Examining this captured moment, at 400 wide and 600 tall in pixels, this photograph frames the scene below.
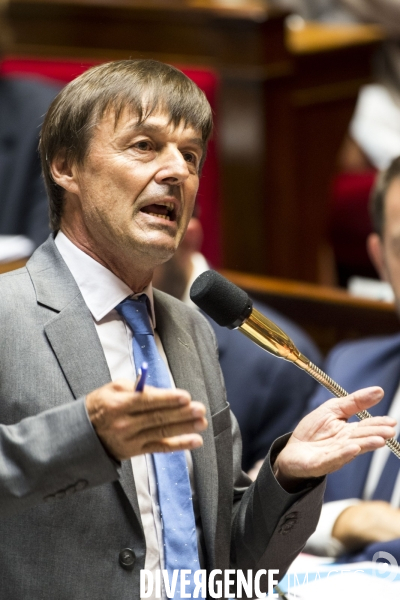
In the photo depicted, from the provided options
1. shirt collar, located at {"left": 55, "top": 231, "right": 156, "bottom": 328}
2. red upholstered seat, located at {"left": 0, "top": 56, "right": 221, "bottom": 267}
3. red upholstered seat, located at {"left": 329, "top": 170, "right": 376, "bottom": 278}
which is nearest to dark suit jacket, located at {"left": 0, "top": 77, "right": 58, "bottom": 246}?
red upholstered seat, located at {"left": 0, "top": 56, "right": 221, "bottom": 267}

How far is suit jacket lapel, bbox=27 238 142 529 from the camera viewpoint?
0.70 m

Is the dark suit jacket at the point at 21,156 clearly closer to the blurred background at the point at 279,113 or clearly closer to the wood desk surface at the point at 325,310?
the blurred background at the point at 279,113

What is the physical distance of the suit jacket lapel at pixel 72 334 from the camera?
2.31 feet

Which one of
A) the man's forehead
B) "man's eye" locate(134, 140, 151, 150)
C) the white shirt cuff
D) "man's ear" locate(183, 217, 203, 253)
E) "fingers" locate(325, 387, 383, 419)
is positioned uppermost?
the man's forehead

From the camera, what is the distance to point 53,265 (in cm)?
76

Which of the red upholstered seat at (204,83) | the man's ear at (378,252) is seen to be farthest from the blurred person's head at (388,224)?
the red upholstered seat at (204,83)

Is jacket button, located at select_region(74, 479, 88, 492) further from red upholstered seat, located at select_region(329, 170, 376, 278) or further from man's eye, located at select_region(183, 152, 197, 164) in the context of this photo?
red upholstered seat, located at select_region(329, 170, 376, 278)

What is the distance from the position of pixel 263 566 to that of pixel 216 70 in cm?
152

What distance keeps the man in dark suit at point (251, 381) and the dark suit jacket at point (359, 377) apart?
1.7 inches

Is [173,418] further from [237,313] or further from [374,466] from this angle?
[374,466]

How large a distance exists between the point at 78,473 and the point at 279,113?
1.77 metres

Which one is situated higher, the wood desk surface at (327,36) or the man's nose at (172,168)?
the wood desk surface at (327,36)

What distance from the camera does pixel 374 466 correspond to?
1288mm

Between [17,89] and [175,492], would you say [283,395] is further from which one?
[17,89]
